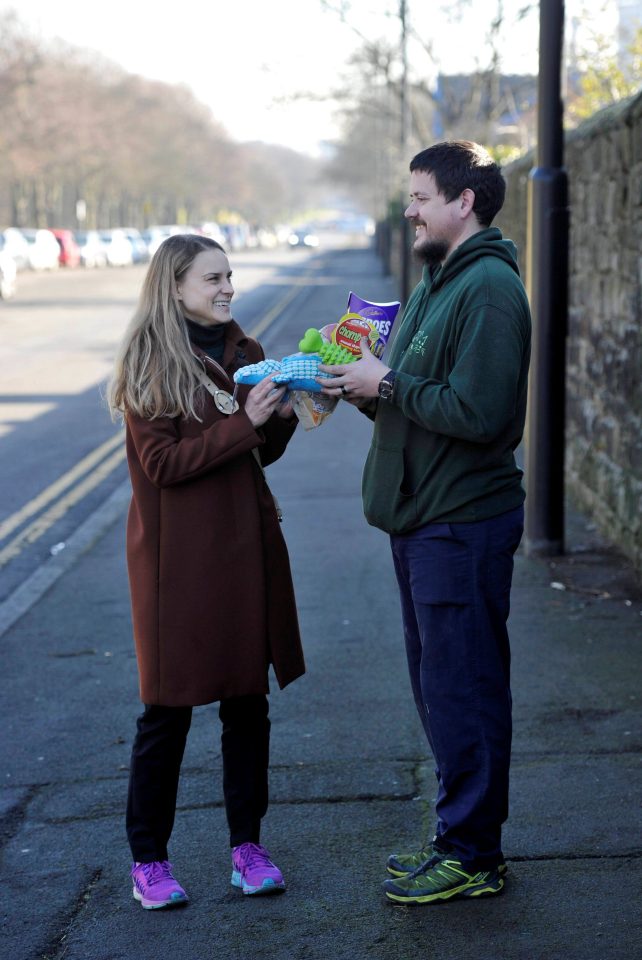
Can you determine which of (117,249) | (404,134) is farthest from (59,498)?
(117,249)

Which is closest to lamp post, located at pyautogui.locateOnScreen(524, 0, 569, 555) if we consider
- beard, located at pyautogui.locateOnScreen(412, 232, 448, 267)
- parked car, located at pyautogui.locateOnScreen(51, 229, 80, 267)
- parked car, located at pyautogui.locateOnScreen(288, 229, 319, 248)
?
beard, located at pyautogui.locateOnScreen(412, 232, 448, 267)

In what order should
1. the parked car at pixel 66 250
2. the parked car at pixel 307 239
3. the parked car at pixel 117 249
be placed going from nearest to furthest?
1. the parked car at pixel 307 239
2. the parked car at pixel 66 250
3. the parked car at pixel 117 249

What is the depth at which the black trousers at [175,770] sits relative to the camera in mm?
3684

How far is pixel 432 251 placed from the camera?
138 inches

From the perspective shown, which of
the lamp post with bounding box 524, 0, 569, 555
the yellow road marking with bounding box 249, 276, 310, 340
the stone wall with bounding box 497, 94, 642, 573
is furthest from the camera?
the yellow road marking with bounding box 249, 276, 310, 340

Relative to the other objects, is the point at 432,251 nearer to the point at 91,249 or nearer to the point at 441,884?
the point at 441,884

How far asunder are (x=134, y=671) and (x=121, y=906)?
7.75ft

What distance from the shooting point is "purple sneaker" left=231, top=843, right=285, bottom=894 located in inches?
146

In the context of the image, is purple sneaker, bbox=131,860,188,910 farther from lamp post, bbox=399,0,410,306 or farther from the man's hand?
lamp post, bbox=399,0,410,306

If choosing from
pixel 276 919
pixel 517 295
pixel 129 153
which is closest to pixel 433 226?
pixel 517 295

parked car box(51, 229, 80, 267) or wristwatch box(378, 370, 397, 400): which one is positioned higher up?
wristwatch box(378, 370, 397, 400)

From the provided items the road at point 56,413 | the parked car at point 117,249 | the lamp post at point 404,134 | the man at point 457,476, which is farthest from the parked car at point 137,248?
the man at point 457,476

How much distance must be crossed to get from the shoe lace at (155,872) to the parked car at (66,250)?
57453mm

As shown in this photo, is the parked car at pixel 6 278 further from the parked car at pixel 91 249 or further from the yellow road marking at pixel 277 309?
the parked car at pixel 91 249
